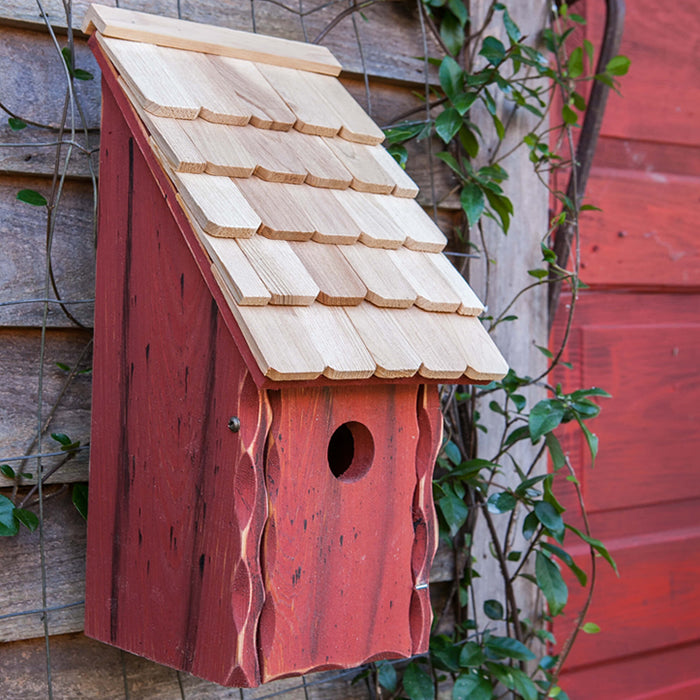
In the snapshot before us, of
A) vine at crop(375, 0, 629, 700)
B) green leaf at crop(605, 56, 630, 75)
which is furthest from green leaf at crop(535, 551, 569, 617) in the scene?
green leaf at crop(605, 56, 630, 75)

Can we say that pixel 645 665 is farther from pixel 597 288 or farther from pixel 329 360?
pixel 329 360

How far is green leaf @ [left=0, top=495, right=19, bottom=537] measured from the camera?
3.82ft

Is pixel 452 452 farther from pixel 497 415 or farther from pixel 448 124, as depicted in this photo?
pixel 448 124

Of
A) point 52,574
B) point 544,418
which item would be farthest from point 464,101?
point 52,574

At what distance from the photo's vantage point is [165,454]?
1.04m

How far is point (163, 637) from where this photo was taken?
1.05 meters

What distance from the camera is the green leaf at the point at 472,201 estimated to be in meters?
1.53

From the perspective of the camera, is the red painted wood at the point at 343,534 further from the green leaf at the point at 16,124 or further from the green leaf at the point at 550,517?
the green leaf at the point at 16,124

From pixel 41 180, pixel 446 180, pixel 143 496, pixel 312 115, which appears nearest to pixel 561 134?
pixel 446 180

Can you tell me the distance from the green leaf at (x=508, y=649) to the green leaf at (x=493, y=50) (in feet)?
3.34

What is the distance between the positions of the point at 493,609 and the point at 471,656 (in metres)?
0.17

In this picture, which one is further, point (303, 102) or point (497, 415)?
point (497, 415)

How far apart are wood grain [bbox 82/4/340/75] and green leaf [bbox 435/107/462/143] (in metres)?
0.26

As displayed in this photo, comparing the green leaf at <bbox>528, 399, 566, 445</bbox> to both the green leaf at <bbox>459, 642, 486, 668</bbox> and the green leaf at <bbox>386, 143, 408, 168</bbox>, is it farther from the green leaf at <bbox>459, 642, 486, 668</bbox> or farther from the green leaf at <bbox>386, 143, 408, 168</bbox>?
the green leaf at <bbox>386, 143, 408, 168</bbox>
